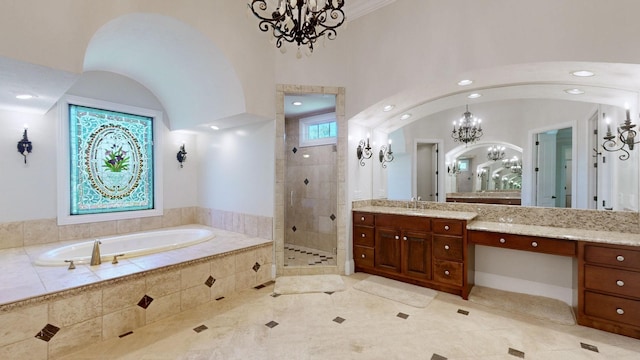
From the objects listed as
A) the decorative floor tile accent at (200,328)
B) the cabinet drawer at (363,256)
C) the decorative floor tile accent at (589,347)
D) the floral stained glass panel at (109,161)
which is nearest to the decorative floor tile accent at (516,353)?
the decorative floor tile accent at (589,347)

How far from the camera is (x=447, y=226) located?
316 cm

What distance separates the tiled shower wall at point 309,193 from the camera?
4730 mm

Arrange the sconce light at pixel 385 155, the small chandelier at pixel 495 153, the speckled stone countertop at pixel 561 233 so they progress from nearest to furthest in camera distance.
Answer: the speckled stone countertop at pixel 561 233 < the small chandelier at pixel 495 153 < the sconce light at pixel 385 155

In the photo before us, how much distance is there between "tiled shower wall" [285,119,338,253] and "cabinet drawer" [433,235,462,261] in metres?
1.75

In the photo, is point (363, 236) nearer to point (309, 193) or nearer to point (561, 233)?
point (309, 193)

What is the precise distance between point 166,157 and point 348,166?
118 inches

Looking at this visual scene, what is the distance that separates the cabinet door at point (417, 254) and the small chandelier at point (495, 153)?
50.8 inches

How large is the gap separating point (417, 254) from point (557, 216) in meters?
1.51

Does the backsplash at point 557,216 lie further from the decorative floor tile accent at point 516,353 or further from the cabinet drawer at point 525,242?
the decorative floor tile accent at point 516,353

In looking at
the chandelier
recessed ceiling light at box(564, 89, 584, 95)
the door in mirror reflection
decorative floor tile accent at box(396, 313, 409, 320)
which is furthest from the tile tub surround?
recessed ceiling light at box(564, 89, 584, 95)

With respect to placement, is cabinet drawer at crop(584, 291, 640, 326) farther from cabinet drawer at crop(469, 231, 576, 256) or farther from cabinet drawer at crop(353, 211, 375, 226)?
cabinet drawer at crop(353, 211, 375, 226)

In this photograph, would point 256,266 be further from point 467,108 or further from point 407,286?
point 467,108

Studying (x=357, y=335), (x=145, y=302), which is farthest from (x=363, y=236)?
(x=145, y=302)

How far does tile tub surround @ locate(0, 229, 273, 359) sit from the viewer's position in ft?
6.63
